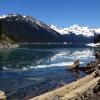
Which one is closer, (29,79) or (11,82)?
(11,82)

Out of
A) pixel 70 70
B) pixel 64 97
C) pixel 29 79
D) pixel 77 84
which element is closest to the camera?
pixel 64 97

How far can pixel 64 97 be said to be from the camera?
87.0 feet

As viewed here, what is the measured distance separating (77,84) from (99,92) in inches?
334

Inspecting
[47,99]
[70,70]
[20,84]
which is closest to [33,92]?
[20,84]

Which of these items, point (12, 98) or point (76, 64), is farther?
point (76, 64)

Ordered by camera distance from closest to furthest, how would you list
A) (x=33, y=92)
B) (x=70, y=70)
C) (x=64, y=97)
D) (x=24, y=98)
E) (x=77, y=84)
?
(x=64, y=97) → (x=77, y=84) → (x=24, y=98) → (x=33, y=92) → (x=70, y=70)

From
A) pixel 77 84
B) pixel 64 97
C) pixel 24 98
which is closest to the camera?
pixel 64 97

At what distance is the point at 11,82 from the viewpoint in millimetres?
58281

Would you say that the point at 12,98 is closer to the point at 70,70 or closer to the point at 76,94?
the point at 76,94

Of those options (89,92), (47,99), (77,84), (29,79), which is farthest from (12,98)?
(29,79)

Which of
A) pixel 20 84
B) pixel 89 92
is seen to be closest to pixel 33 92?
pixel 20 84

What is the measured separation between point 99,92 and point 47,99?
496cm

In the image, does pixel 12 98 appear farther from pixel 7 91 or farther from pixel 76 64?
pixel 76 64

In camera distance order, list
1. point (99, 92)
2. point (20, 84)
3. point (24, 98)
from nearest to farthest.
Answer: point (99, 92) → point (24, 98) → point (20, 84)
